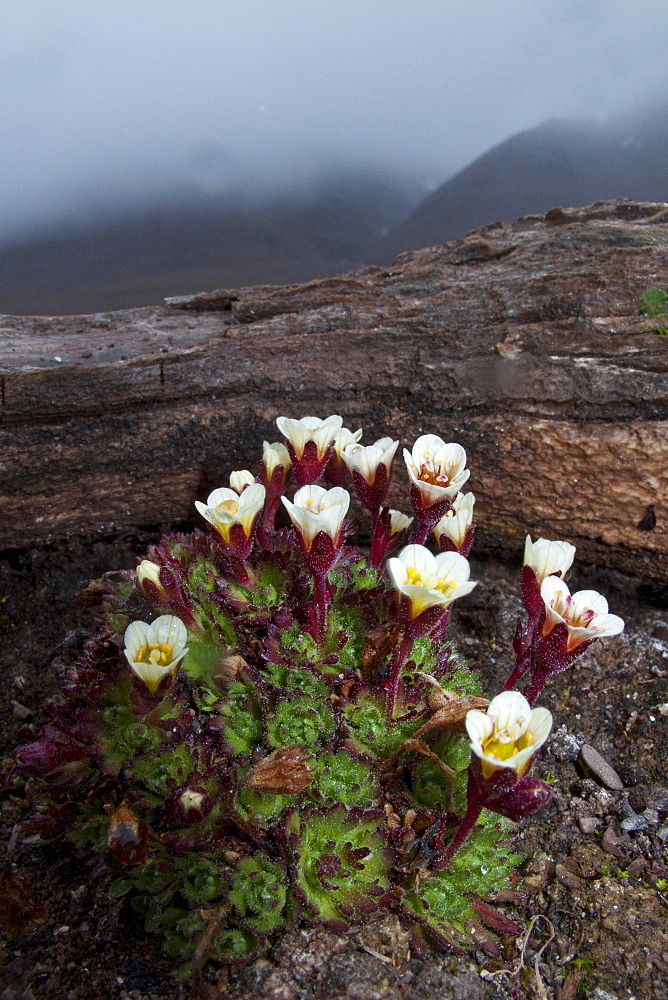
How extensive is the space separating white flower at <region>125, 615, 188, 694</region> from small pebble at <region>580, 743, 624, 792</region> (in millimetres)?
1172

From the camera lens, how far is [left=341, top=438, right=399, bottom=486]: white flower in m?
1.74

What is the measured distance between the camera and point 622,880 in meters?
1.58

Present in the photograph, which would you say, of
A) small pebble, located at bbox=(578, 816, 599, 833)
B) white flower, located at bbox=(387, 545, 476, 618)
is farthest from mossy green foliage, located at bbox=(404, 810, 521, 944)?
white flower, located at bbox=(387, 545, 476, 618)

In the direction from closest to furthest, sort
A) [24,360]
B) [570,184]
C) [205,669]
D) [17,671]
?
[205,669] → [17,671] → [24,360] → [570,184]

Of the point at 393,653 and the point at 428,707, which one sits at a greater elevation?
the point at 393,653

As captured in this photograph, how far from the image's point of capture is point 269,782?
144 centimetres

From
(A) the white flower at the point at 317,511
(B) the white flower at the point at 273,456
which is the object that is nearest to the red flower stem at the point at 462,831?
(A) the white flower at the point at 317,511

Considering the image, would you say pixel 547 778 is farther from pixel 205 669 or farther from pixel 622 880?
pixel 205 669

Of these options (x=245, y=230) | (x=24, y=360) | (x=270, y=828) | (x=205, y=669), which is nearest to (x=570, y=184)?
(x=245, y=230)

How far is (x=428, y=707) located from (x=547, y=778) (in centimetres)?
46

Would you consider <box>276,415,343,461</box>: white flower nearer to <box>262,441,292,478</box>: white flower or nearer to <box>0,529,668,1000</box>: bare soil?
<box>262,441,292,478</box>: white flower

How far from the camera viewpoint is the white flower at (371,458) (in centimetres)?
174

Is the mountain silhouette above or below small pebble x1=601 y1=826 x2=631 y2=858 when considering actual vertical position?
above

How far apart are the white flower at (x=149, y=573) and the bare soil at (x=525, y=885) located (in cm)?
51
